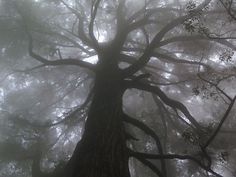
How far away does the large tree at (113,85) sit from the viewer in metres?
7.20

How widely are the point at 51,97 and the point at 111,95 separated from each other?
451cm

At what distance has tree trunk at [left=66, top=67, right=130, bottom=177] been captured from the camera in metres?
5.55

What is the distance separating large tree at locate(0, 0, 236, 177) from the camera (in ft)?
23.6

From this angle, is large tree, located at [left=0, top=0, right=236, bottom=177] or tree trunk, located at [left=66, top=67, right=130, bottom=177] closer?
tree trunk, located at [left=66, top=67, right=130, bottom=177]

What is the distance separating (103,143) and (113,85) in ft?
6.35

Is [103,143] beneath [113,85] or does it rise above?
beneath

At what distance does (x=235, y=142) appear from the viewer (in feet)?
33.3

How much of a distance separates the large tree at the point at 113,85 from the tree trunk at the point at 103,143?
0.08ft

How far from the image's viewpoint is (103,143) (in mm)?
6004

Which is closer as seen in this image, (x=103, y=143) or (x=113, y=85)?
(x=103, y=143)

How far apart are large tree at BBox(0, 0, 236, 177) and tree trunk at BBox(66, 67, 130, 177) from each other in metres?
0.02

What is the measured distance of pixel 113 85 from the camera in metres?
7.69

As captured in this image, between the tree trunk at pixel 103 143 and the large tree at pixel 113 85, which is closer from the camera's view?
the tree trunk at pixel 103 143

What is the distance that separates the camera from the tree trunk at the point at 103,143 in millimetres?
5547
